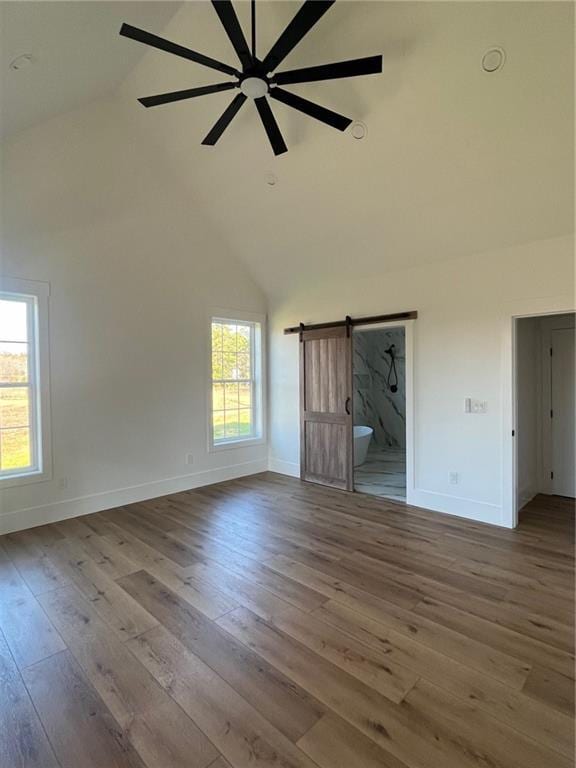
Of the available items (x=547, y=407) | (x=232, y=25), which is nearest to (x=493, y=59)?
(x=232, y=25)

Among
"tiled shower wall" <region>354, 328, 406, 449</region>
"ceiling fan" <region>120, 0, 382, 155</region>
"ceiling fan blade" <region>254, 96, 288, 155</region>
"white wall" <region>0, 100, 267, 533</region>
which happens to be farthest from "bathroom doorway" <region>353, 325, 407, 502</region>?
"ceiling fan" <region>120, 0, 382, 155</region>

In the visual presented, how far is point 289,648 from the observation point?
2035mm

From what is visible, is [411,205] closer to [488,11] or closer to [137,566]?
[488,11]

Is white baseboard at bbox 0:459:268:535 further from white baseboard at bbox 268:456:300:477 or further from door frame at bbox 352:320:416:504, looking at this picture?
door frame at bbox 352:320:416:504

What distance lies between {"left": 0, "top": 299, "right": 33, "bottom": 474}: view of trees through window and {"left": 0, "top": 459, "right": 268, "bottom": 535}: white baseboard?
49 centimetres

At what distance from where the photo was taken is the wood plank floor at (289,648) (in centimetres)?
151

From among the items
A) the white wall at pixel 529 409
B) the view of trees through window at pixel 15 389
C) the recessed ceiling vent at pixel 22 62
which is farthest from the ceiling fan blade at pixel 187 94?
the white wall at pixel 529 409

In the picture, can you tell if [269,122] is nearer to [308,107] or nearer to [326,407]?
[308,107]

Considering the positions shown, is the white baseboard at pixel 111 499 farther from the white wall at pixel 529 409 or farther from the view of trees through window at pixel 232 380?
the white wall at pixel 529 409

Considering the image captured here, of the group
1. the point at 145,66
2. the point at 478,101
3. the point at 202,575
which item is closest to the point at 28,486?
the point at 202,575

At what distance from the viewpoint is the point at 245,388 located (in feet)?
19.4

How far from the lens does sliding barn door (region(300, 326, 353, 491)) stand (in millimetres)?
4949

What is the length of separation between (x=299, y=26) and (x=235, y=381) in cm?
435

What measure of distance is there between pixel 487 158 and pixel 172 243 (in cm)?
362
